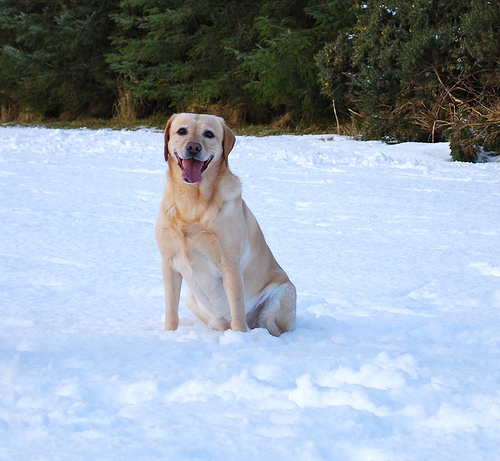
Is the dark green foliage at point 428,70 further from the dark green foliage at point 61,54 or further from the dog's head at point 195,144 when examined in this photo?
the dark green foliage at point 61,54

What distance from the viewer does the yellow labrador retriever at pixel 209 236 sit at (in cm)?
294

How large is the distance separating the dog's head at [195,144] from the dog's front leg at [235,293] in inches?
16.8

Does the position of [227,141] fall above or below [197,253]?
above

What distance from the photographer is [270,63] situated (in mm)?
13922

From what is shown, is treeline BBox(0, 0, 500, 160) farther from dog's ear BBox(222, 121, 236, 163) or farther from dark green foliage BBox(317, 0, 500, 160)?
dog's ear BBox(222, 121, 236, 163)

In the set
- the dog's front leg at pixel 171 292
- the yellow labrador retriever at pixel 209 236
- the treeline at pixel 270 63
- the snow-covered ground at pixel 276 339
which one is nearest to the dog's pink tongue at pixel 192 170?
the yellow labrador retriever at pixel 209 236

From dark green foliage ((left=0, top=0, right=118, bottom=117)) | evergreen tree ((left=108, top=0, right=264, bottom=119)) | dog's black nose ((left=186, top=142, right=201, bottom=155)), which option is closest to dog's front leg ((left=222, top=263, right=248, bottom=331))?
dog's black nose ((left=186, top=142, right=201, bottom=155))

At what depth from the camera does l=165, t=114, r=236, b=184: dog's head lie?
296 cm

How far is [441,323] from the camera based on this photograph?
3234mm

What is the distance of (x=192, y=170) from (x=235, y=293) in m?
0.58

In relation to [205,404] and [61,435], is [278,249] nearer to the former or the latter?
[205,404]

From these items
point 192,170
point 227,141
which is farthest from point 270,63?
point 192,170

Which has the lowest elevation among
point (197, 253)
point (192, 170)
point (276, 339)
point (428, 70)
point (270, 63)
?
point (276, 339)

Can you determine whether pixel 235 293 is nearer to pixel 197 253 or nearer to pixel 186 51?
pixel 197 253
